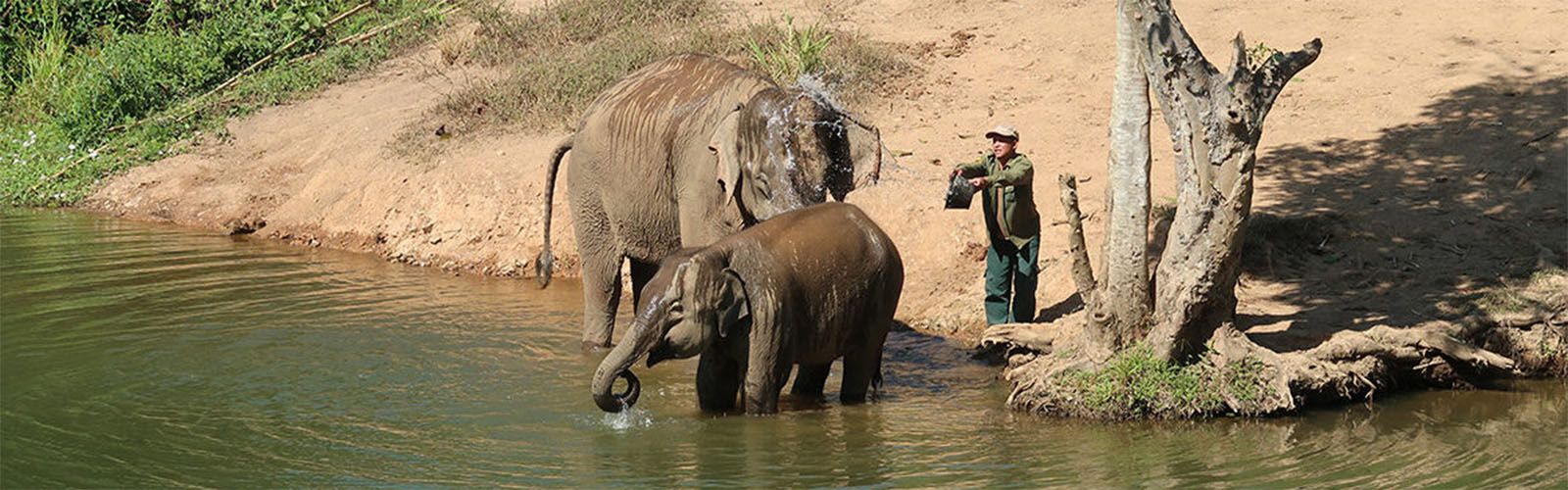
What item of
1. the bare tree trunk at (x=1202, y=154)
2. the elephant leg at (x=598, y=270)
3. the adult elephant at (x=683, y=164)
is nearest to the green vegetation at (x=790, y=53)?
the adult elephant at (x=683, y=164)

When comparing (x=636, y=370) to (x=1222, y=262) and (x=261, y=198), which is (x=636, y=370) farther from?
(x=261, y=198)

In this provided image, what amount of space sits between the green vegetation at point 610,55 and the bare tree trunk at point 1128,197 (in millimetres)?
5652

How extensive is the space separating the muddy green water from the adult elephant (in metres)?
0.69

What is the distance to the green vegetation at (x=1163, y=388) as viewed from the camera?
9.66m

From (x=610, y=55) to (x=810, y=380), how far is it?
23.0 feet

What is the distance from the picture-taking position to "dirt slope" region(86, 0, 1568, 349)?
11891 millimetres

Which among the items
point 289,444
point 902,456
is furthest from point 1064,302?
point 289,444

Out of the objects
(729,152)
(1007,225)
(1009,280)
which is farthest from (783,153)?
(1009,280)

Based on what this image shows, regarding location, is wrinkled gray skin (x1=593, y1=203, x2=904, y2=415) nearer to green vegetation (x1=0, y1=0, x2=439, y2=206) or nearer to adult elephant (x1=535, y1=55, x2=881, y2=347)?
adult elephant (x1=535, y1=55, x2=881, y2=347)

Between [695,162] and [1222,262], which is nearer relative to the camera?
[1222,262]

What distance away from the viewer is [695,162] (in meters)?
10.8

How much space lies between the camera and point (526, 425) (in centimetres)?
973

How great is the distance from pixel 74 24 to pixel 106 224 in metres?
5.37

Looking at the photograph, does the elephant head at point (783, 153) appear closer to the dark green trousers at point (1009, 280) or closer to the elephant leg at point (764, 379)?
the elephant leg at point (764, 379)
